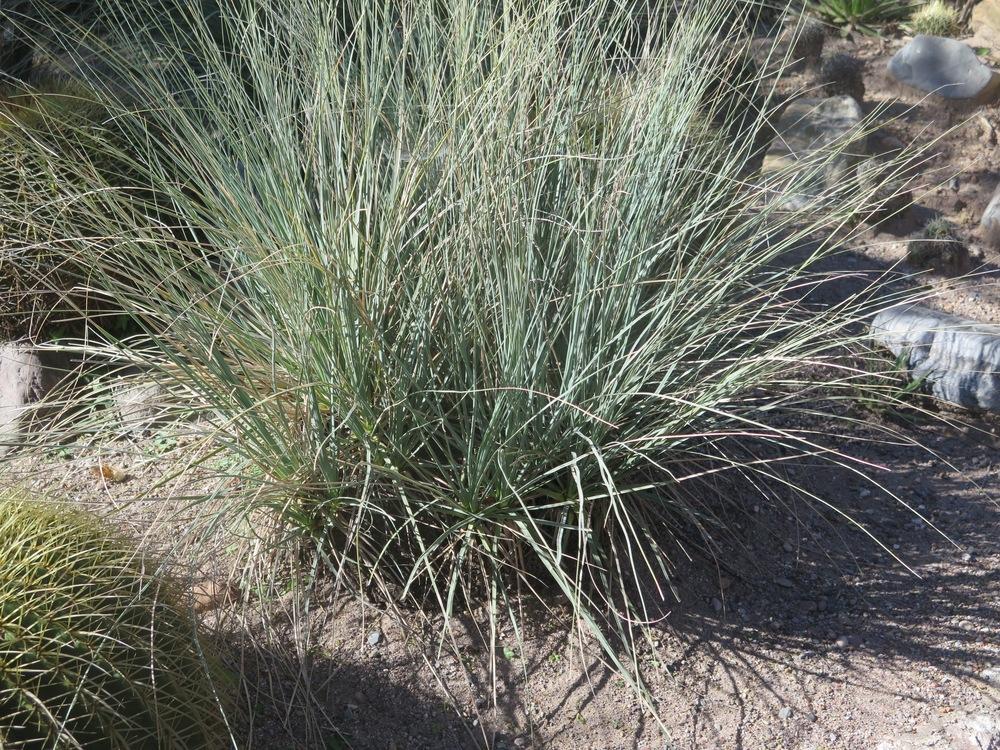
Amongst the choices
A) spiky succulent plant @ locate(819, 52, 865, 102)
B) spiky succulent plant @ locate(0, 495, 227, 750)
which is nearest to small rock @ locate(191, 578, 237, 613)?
spiky succulent plant @ locate(0, 495, 227, 750)

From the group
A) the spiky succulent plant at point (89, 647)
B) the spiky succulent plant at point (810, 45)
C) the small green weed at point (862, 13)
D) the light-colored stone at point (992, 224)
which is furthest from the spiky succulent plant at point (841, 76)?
the spiky succulent plant at point (89, 647)

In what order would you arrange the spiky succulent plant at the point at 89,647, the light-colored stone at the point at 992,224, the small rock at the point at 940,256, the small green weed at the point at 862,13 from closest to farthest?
the spiky succulent plant at the point at 89,647
the small rock at the point at 940,256
the light-colored stone at the point at 992,224
the small green weed at the point at 862,13

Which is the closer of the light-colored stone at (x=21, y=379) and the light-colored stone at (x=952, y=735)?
the light-colored stone at (x=952, y=735)

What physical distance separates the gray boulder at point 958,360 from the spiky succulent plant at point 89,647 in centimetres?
292

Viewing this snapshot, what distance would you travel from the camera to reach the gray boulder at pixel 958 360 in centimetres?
368

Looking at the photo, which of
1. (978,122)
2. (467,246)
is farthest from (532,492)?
(978,122)

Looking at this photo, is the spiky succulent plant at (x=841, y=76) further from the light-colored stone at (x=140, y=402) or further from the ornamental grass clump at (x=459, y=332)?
the light-colored stone at (x=140, y=402)

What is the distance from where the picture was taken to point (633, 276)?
2.46 meters

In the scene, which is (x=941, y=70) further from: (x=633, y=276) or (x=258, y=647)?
(x=258, y=647)

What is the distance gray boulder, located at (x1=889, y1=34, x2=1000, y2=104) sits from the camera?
260 inches

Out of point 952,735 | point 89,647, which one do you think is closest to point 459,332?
point 89,647

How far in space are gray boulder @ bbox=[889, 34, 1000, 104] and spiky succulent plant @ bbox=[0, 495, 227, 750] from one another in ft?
21.6

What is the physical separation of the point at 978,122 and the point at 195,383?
619cm

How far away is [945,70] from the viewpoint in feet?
22.1
